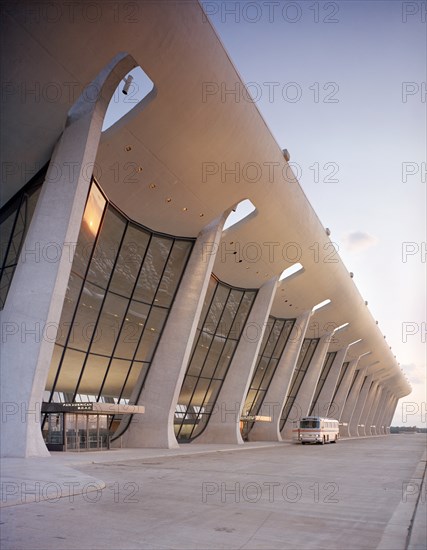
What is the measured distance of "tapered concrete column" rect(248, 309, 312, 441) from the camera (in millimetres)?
42281

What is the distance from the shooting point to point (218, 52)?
55.0 ft

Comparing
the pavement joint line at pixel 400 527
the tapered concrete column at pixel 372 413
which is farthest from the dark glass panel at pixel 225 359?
the tapered concrete column at pixel 372 413

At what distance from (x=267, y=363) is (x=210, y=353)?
398 inches

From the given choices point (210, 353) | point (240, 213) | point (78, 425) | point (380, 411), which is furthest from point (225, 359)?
point (380, 411)

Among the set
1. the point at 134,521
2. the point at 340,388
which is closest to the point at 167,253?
the point at 134,521

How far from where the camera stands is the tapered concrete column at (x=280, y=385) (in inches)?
1665

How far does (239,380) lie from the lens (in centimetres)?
3388

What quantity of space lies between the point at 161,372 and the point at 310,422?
18289mm

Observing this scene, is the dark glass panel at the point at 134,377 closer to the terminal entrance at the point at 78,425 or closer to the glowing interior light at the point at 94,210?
the terminal entrance at the point at 78,425

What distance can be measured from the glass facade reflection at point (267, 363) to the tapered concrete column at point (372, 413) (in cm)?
5667

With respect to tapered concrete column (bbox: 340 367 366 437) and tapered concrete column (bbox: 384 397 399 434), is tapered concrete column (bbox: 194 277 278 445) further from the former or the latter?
tapered concrete column (bbox: 384 397 399 434)

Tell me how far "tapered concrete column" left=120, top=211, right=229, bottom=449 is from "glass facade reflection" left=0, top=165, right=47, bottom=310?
8.39m

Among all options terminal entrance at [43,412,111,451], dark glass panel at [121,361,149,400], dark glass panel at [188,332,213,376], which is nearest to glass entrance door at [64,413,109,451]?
terminal entrance at [43,412,111,451]

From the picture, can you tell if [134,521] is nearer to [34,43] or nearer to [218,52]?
[34,43]
